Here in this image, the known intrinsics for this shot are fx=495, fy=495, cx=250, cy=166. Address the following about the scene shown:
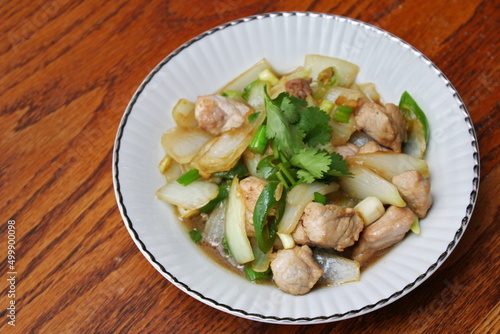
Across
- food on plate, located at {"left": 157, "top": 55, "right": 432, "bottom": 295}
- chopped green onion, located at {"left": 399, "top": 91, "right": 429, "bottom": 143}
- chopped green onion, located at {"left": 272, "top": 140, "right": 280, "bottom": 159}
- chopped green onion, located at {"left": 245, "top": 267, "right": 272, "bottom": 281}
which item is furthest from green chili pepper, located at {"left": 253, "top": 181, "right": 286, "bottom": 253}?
chopped green onion, located at {"left": 399, "top": 91, "right": 429, "bottom": 143}

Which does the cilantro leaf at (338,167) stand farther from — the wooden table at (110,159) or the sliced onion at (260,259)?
Answer: the wooden table at (110,159)

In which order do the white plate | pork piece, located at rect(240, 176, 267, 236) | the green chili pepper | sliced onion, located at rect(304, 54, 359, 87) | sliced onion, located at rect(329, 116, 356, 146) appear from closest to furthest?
1. the white plate
2. the green chili pepper
3. pork piece, located at rect(240, 176, 267, 236)
4. sliced onion, located at rect(329, 116, 356, 146)
5. sliced onion, located at rect(304, 54, 359, 87)

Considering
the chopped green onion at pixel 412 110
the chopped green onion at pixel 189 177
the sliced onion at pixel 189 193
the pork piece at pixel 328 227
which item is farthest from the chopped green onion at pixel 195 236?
the chopped green onion at pixel 412 110

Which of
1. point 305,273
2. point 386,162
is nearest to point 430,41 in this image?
point 386,162

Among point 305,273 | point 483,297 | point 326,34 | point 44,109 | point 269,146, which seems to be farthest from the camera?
point 44,109

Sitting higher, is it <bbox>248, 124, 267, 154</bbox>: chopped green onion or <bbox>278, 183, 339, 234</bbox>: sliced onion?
<bbox>248, 124, 267, 154</bbox>: chopped green onion

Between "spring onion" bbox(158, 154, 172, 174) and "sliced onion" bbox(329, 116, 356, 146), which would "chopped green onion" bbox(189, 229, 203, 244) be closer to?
"spring onion" bbox(158, 154, 172, 174)

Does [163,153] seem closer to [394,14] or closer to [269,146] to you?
[269,146]
